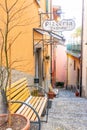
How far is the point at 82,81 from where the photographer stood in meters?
13.2

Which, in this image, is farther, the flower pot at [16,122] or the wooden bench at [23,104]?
the wooden bench at [23,104]

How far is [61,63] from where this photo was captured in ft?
81.1

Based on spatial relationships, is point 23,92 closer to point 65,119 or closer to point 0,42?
point 65,119

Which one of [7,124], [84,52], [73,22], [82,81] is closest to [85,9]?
[84,52]

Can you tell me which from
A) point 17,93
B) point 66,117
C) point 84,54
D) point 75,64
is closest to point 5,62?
point 17,93

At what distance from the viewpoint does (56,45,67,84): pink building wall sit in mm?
24469

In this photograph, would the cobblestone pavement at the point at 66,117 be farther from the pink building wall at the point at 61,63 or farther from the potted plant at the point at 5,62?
the pink building wall at the point at 61,63

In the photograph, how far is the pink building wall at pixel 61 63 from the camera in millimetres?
24469

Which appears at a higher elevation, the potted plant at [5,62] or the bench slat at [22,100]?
the potted plant at [5,62]

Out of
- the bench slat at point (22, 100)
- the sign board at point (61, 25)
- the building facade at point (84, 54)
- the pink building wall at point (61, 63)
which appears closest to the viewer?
the bench slat at point (22, 100)

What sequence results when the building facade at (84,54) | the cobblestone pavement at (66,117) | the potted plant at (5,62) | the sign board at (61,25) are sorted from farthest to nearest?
the building facade at (84,54), the sign board at (61,25), the cobblestone pavement at (66,117), the potted plant at (5,62)

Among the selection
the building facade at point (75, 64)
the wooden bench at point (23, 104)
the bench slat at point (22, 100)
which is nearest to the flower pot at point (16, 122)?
the wooden bench at point (23, 104)

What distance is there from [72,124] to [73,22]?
11.6ft

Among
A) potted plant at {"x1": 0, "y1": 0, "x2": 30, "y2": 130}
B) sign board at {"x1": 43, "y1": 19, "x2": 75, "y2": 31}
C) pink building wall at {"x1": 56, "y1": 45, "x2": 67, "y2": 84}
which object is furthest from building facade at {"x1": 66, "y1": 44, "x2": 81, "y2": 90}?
potted plant at {"x1": 0, "y1": 0, "x2": 30, "y2": 130}
